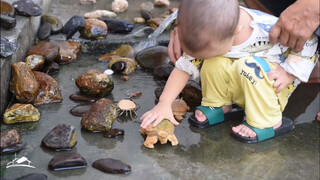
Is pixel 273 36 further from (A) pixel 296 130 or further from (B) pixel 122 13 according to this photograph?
(B) pixel 122 13

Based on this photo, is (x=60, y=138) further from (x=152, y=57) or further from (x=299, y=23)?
(x=299, y=23)

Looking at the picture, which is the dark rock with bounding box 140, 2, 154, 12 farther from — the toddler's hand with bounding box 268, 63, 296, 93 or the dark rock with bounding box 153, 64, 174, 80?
the toddler's hand with bounding box 268, 63, 296, 93

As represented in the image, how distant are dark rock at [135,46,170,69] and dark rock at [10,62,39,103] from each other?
0.82 meters

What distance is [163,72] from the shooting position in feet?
9.45

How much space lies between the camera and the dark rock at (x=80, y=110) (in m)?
2.41

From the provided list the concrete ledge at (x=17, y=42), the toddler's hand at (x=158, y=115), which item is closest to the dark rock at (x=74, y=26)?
the concrete ledge at (x=17, y=42)

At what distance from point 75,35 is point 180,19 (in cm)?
145

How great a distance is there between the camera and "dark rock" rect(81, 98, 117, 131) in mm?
2248

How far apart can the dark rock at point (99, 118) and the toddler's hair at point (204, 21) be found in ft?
1.85

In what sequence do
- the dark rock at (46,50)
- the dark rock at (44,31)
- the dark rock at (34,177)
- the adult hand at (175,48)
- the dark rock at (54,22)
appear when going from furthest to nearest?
the dark rock at (54,22), the dark rock at (44,31), the dark rock at (46,50), the adult hand at (175,48), the dark rock at (34,177)

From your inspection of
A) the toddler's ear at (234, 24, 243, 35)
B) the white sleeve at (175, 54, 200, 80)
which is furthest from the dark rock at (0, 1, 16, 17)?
the toddler's ear at (234, 24, 243, 35)

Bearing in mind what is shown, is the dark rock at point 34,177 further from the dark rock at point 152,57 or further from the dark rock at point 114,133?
the dark rock at point 152,57

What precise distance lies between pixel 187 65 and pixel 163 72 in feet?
1.61

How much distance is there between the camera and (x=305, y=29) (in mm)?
2262
